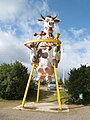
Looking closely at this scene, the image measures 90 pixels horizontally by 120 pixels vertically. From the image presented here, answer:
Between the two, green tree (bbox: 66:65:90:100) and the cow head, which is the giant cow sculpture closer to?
the cow head

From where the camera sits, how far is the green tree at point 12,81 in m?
21.4

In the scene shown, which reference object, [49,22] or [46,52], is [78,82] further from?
[49,22]

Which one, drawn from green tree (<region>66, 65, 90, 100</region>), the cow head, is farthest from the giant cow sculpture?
green tree (<region>66, 65, 90, 100</region>)

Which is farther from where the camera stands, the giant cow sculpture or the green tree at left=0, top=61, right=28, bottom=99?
the green tree at left=0, top=61, right=28, bottom=99

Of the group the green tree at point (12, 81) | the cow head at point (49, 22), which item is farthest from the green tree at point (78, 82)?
the green tree at point (12, 81)

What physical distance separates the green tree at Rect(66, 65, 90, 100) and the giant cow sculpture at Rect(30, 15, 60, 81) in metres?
2.89

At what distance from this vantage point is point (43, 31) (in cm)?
1517

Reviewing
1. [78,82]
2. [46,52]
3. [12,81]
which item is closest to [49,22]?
[46,52]

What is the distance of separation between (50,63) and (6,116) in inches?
192

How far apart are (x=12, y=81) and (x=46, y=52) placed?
744 cm

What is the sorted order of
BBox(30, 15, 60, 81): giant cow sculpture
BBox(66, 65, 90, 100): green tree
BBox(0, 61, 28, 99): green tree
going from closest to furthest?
BBox(30, 15, 60, 81): giant cow sculpture < BBox(66, 65, 90, 100): green tree < BBox(0, 61, 28, 99): green tree

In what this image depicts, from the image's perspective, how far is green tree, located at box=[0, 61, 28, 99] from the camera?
21359 millimetres

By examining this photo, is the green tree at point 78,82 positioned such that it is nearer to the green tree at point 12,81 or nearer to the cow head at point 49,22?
the cow head at point 49,22

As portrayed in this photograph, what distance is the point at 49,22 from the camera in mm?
15039
